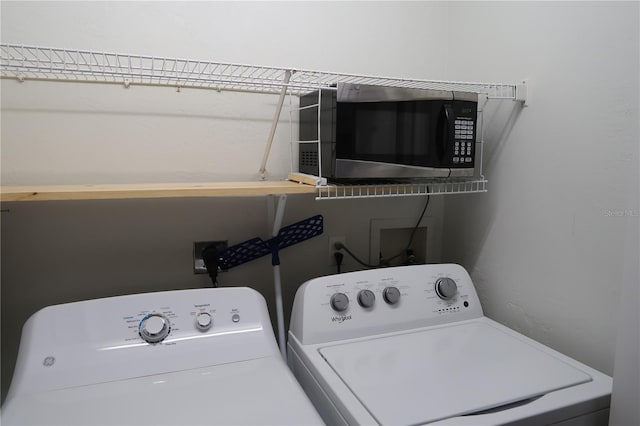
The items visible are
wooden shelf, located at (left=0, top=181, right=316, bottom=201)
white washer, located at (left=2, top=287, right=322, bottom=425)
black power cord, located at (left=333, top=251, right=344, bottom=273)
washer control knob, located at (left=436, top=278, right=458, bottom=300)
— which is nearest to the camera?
white washer, located at (left=2, top=287, right=322, bottom=425)

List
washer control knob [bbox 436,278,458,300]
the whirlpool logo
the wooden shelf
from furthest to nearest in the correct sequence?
washer control knob [bbox 436,278,458,300] < the whirlpool logo < the wooden shelf

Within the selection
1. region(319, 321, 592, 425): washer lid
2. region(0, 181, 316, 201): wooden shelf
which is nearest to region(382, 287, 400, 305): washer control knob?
region(319, 321, 592, 425): washer lid

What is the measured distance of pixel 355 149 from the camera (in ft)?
3.69

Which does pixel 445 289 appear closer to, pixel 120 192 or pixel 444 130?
pixel 444 130

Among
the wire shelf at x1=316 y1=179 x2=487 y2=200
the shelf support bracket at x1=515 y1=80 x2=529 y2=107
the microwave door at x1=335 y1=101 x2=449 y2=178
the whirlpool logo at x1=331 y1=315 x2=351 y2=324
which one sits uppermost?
the shelf support bracket at x1=515 y1=80 x2=529 y2=107

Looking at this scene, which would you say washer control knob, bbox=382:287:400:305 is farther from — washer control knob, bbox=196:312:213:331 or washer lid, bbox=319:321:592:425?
washer control knob, bbox=196:312:213:331

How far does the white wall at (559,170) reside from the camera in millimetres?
1005

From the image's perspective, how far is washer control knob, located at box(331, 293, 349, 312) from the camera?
1.16 metres

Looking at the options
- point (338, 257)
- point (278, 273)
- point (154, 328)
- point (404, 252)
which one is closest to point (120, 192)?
point (154, 328)

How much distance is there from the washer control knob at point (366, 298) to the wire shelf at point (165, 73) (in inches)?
23.8

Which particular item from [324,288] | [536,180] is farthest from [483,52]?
[324,288]

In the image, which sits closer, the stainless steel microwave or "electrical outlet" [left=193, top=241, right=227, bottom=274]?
the stainless steel microwave

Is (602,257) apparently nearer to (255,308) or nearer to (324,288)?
(324,288)

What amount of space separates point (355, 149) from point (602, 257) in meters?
0.71
